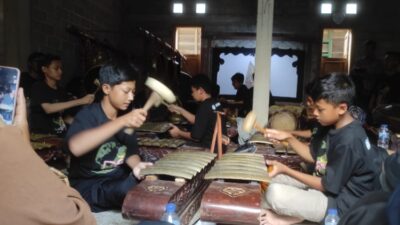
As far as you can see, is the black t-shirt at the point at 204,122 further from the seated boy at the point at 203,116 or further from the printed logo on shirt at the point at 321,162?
the printed logo on shirt at the point at 321,162

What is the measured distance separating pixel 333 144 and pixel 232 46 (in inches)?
347

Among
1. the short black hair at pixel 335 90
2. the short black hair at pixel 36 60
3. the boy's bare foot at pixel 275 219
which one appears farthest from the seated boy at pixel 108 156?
the short black hair at pixel 36 60

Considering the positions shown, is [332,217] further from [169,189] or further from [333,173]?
[169,189]

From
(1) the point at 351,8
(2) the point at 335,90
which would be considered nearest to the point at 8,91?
(2) the point at 335,90

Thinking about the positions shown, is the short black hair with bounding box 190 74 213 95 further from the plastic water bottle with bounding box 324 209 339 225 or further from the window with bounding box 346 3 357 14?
the window with bounding box 346 3 357 14

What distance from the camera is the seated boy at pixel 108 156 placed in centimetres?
284

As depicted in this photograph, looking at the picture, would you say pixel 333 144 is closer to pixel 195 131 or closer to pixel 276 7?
pixel 195 131

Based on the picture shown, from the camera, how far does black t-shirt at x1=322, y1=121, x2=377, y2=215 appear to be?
2609mm

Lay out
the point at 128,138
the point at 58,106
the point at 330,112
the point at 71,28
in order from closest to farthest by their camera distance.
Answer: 1. the point at 330,112
2. the point at 128,138
3. the point at 58,106
4. the point at 71,28

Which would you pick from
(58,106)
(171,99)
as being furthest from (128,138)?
(58,106)

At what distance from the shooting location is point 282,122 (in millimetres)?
5516

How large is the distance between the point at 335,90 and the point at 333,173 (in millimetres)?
642

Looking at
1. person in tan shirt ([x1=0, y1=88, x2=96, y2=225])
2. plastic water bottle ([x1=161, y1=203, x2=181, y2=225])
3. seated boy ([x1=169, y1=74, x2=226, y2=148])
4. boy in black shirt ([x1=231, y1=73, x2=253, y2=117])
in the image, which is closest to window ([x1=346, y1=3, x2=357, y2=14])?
boy in black shirt ([x1=231, y1=73, x2=253, y2=117])

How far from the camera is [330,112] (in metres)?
2.87
